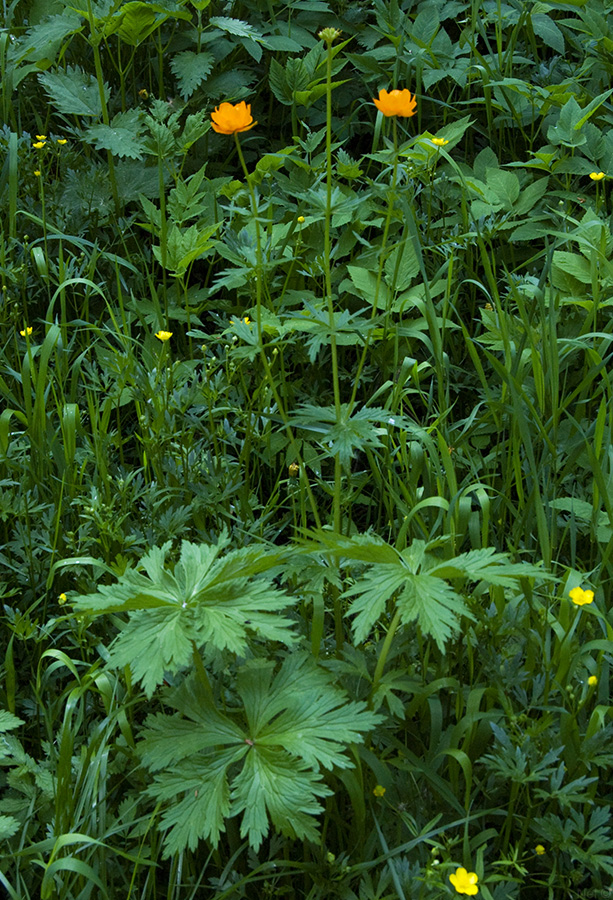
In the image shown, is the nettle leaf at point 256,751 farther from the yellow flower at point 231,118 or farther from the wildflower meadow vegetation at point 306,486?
the yellow flower at point 231,118

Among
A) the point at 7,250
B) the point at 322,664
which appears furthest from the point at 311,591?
the point at 7,250

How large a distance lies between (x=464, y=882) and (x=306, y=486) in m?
0.76

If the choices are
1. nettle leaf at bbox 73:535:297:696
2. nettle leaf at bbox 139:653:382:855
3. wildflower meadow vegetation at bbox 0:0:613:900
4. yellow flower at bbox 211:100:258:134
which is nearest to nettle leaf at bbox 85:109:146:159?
wildflower meadow vegetation at bbox 0:0:613:900

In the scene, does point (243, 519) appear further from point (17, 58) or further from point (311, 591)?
point (17, 58)

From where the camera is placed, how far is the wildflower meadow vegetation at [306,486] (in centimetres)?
142

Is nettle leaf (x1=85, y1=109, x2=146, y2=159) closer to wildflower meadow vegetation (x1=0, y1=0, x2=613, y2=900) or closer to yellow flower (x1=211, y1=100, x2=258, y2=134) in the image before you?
wildflower meadow vegetation (x1=0, y1=0, x2=613, y2=900)

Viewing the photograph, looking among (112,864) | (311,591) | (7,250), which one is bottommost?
(112,864)

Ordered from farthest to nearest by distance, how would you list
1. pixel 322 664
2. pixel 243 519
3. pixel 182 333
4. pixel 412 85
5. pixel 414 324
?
1. pixel 412 85
2. pixel 182 333
3. pixel 414 324
4. pixel 243 519
5. pixel 322 664

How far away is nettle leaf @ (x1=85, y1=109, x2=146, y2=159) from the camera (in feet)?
9.04

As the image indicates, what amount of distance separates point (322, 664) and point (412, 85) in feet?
8.01

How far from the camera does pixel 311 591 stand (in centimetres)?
159

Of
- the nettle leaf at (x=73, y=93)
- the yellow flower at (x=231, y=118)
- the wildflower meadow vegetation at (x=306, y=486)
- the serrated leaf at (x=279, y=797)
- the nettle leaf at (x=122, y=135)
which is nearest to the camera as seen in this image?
the serrated leaf at (x=279, y=797)

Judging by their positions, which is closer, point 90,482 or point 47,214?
point 90,482

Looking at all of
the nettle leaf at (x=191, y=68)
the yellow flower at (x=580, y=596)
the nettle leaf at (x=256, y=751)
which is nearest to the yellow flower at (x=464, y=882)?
the nettle leaf at (x=256, y=751)
